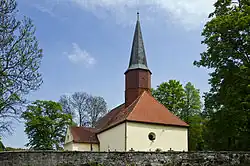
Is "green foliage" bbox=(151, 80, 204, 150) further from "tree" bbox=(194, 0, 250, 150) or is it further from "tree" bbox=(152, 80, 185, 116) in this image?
"tree" bbox=(194, 0, 250, 150)

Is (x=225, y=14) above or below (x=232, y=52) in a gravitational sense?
above

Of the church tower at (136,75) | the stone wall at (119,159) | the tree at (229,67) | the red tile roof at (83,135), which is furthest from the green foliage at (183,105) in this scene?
the stone wall at (119,159)

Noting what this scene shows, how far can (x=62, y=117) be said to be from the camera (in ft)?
119

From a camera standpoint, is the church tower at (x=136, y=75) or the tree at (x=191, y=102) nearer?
the church tower at (x=136, y=75)

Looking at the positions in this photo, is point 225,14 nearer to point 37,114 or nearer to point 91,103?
point 37,114

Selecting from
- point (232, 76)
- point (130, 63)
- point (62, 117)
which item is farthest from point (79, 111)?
point (232, 76)

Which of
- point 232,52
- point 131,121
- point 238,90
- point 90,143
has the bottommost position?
point 90,143

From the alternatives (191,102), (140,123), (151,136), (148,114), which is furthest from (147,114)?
(191,102)

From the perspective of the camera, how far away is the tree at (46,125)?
3444 cm

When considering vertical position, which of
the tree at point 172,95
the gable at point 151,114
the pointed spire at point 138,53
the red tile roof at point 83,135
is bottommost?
the red tile roof at point 83,135

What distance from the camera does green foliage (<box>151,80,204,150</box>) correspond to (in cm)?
3378

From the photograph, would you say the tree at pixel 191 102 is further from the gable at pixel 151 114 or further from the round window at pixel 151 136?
the round window at pixel 151 136

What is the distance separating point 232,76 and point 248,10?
150 inches

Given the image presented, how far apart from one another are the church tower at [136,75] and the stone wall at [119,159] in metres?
13.4
